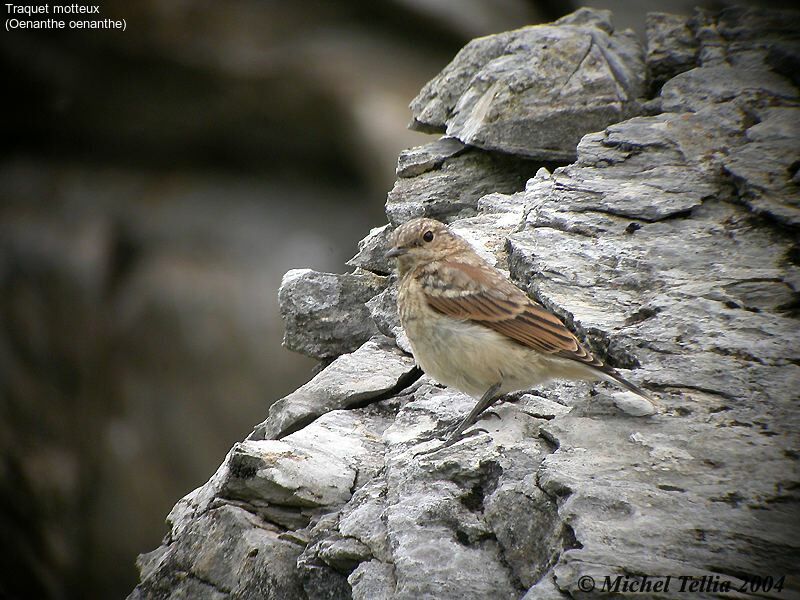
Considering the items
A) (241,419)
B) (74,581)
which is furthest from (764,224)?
(74,581)

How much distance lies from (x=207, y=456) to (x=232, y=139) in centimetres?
546

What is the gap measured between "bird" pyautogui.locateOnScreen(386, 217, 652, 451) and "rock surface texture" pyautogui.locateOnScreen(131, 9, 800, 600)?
188mm

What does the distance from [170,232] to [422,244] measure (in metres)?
10.0

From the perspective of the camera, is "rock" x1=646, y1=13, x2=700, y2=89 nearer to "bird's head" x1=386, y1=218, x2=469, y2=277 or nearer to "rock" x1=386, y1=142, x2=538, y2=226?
"rock" x1=386, y1=142, x2=538, y2=226

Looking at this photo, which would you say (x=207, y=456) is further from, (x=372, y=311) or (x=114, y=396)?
(x=372, y=311)

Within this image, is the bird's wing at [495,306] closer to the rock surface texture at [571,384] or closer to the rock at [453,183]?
the rock surface texture at [571,384]

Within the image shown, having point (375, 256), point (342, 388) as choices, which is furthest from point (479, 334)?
point (375, 256)

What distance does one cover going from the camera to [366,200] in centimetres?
1327

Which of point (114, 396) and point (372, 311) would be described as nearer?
point (372, 311)

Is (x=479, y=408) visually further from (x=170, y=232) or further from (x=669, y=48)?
(x=170, y=232)

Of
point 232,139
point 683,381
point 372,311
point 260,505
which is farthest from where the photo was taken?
point 232,139

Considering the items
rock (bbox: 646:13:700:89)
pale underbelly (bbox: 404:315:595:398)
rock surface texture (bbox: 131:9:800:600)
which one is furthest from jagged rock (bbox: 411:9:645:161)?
pale underbelly (bbox: 404:315:595:398)

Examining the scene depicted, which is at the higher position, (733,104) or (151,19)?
(151,19)

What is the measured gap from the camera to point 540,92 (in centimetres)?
638
